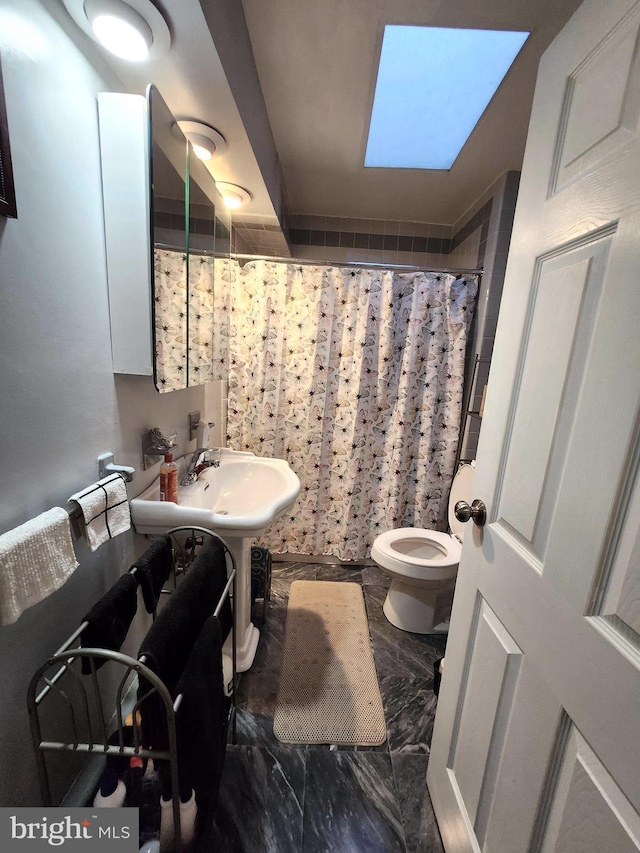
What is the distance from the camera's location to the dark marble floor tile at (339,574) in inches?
85.3

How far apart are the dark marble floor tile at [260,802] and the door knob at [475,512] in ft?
3.50

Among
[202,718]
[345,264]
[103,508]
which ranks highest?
[345,264]

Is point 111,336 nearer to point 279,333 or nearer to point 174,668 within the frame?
point 174,668

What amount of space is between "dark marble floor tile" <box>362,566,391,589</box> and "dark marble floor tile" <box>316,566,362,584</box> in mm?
34

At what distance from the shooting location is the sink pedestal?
1.33 meters

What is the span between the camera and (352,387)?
2.05 metres

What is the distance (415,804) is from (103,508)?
4.38ft

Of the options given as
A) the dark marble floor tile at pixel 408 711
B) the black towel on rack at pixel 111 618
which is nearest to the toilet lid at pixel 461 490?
the dark marble floor tile at pixel 408 711

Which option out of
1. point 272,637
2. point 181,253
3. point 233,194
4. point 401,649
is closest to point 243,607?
point 272,637

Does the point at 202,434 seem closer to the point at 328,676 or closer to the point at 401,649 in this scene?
the point at 328,676

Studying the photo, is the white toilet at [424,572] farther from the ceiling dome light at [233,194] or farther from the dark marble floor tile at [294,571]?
Result: the ceiling dome light at [233,194]

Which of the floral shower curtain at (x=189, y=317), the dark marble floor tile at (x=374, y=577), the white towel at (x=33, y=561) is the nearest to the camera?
the white towel at (x=33, y=561)

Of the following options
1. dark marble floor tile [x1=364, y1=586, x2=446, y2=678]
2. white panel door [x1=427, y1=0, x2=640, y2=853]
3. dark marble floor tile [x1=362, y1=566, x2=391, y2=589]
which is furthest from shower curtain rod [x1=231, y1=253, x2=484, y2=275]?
dark marble floor tile [x1=364, y1=586, x2=446, y2=678]

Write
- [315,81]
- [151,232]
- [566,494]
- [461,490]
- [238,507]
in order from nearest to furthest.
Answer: [566,494], [151,232], [315,81], [238,507], [461,490]
